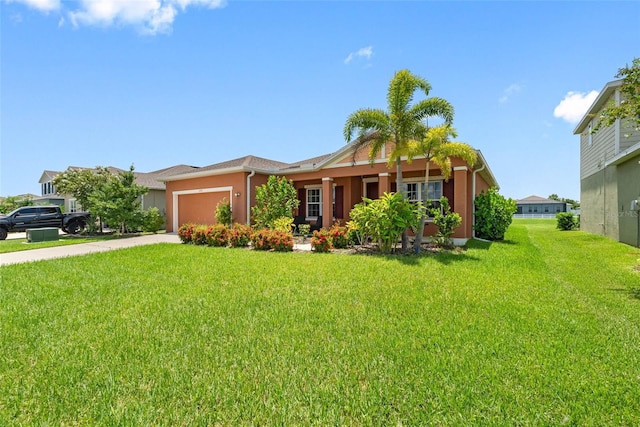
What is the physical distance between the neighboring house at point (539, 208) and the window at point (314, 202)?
4882cm

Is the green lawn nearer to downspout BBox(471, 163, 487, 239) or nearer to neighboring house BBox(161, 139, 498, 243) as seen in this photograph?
neighboring house BBox(161, 139, 498, 243)

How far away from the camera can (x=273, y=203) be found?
13.5 meters

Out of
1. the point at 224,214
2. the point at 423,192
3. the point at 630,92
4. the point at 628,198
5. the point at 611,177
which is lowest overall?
the point at 224,214

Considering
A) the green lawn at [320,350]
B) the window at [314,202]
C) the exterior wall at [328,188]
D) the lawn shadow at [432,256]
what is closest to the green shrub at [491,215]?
the exterior wall at [328,188]

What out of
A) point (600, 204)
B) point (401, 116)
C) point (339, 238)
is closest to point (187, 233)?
point (339, 238)

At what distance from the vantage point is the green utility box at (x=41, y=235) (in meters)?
13.6

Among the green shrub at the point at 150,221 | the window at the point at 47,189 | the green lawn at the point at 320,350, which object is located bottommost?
the green lawn at the point at 320,350

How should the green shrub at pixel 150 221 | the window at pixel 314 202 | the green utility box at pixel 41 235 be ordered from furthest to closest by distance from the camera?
1. the window at pixel 314 202
2. the green shrub at pixel 150 221
3. the green utility box at pixel 41 235

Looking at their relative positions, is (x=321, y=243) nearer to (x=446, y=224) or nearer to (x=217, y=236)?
(x=217, y=236)

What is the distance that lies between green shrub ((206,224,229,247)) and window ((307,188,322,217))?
5.90 meters

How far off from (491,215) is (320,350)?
12.3 m

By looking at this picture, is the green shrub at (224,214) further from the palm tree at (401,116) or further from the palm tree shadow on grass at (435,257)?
the palm tree shadow on grass at (435,257)

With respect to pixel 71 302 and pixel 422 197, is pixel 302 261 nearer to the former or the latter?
pixel 71 302

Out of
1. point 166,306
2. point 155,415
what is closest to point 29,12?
point 166,306
